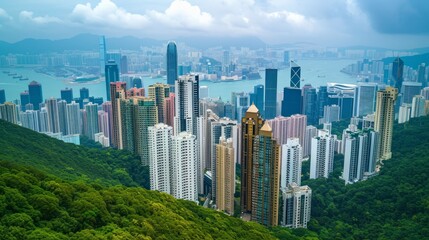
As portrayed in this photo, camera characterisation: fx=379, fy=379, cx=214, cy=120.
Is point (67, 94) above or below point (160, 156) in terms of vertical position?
above

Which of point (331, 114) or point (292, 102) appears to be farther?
point (292, 102)

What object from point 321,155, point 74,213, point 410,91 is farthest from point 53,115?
point 410,91

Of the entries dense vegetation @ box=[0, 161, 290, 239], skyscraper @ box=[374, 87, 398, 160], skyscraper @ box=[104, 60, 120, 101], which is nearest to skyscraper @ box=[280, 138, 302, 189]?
skyscraper @ box=[374, 87, 398, 160]

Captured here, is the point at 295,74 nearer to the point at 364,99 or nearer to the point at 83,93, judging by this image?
the point at 364,99

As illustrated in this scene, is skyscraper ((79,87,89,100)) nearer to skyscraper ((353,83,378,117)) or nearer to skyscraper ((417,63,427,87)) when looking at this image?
skyscraper ((353,83,378,117))

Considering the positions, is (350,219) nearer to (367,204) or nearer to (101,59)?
(367,204)
